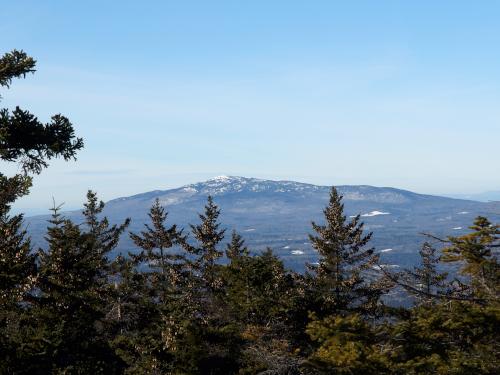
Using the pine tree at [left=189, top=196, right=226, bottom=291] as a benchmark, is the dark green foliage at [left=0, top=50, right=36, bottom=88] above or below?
above

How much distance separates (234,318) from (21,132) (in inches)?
895

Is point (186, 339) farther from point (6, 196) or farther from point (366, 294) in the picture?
point (366, 294)

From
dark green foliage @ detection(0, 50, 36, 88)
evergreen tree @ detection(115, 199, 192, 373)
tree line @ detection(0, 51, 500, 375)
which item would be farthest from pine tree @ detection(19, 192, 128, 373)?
dark green foliage @ detection(0, 50, 36, 88)

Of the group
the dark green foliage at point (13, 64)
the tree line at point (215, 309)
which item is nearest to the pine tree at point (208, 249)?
the tree line at point (215, 309)

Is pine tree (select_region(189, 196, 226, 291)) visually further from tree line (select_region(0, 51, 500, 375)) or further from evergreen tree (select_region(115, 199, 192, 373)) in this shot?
evergreen tree (select_region(115, 199, 192, 373))

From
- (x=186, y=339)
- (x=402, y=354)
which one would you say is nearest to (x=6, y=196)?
(x=402, y=354)

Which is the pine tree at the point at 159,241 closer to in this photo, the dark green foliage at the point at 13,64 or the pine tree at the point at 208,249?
the pine tree at the point at 208,249

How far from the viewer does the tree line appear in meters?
9.34

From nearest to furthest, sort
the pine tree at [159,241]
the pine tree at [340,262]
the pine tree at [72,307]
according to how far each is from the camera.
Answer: the pine tree at [72,307] → the pine tree at [340,262] → the pine tree at [159,241]

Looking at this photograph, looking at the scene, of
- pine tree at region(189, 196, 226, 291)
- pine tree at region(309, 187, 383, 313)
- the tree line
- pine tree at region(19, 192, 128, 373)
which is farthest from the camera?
pine tree at region(189, 196, 226, 291)

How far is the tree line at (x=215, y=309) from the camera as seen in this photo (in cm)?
934

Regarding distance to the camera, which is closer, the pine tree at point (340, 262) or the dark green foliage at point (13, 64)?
the dark green foliage at point (13, 64)

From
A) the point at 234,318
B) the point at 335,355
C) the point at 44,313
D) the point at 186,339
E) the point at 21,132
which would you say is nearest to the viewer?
the point at 335,355

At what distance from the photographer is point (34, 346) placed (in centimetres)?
1630
